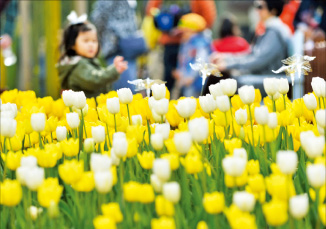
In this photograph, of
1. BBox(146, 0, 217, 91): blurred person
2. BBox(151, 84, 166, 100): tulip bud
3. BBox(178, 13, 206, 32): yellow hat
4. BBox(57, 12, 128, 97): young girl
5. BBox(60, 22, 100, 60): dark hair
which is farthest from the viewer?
BBox(146, 0, 217, 91): blurred person

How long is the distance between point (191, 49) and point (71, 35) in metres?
2.35

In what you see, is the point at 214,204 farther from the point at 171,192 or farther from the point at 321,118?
the point at 321,118

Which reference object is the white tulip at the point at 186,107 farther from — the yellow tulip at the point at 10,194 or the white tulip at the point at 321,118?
the yellow tulip at the point at 10,194

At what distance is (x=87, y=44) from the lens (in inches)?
154

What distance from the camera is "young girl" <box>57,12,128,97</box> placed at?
3.83m

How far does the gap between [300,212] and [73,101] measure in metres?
0.91

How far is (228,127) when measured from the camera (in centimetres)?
177

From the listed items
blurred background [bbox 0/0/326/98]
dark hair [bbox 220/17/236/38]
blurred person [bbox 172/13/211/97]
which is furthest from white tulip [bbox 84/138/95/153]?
dark hair [bbox 220/17/236/38]

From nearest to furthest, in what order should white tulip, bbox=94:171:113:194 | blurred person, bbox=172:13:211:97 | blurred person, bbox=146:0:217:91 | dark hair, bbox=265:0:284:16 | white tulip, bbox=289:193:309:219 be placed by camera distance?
white tulip, bbox=289:193:309:219, white tulip, bbox=94:171:113:194, dark hair, bbox=265:0:284:16, blurred person, bbox=172:13:211:97, blurred person, bbox=146:0:217:91

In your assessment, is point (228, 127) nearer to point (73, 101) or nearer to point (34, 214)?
point (73, 101)

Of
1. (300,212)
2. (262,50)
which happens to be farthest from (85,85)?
(300,212)

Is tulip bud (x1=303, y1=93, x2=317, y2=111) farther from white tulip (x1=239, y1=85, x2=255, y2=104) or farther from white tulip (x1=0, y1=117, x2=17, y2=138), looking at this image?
white tulip (x1=0, y1=117, x2=17, y2=138)

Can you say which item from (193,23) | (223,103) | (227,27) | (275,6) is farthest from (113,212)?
(227,27)

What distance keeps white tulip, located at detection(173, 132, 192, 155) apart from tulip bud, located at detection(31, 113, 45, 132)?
0.45m
